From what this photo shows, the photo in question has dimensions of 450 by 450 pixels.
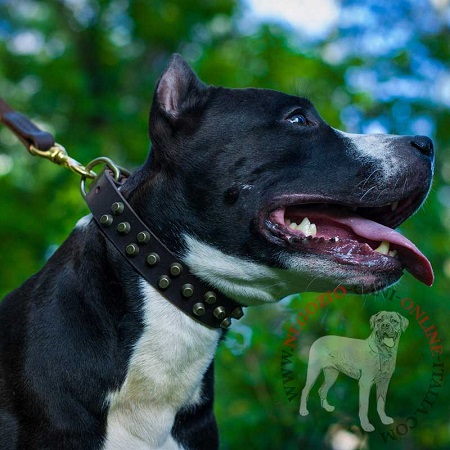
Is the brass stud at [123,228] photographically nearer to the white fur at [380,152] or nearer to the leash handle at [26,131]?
the white fur at [380,152]

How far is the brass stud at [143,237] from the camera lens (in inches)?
104

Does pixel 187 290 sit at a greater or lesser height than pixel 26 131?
greater

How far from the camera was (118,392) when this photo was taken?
101 inches

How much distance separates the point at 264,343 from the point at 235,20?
8.61 metres

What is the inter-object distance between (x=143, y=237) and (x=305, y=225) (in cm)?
59

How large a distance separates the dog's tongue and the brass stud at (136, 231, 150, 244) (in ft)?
2.34

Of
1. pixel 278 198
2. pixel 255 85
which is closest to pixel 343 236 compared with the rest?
pixel 278 198

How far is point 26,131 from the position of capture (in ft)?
11.9

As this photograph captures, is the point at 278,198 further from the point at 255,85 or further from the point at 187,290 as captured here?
the point at 255,85

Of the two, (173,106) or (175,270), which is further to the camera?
(173,106)

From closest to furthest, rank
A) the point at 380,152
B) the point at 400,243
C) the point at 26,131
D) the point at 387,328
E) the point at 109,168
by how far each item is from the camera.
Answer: the point at 400,243
the point at 380,152
the point at 109,168
the point at 387,328
the point at 26,131

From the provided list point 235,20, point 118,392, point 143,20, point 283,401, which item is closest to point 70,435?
point 118,392

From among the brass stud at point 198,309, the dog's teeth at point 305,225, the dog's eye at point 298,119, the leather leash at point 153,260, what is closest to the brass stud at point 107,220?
the leather leash at point 153,260

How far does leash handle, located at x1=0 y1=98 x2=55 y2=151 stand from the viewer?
138 inches
